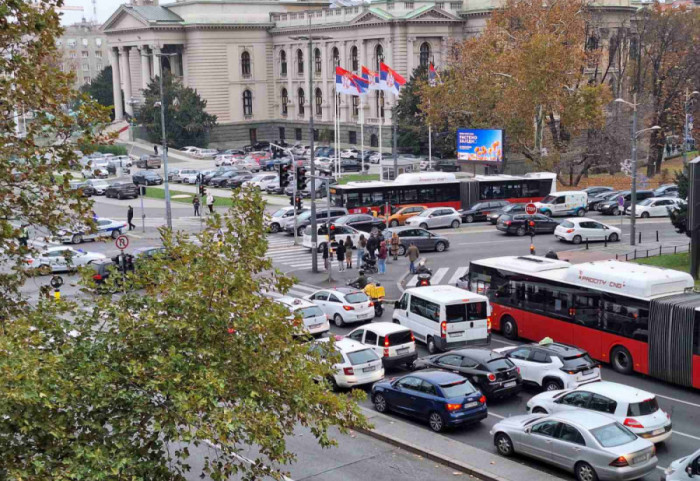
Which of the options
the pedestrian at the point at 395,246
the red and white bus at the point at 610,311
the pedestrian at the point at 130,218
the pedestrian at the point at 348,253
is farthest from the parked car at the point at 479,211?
the red and white bus at the point at 610,311

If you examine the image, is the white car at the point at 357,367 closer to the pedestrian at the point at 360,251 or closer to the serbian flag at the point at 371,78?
the pedestrian at the point at 360,251

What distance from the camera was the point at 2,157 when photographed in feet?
44.5

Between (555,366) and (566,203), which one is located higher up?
(566,203)

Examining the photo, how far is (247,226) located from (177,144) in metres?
93.6

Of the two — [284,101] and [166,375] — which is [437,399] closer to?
[166,375]

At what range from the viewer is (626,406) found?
1966cm

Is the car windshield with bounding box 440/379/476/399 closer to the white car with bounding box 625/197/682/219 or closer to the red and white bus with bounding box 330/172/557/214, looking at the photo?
the red and white bus with bounding box 330/172/557/214

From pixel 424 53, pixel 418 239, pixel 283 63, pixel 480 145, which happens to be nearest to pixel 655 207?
pixel 480 145

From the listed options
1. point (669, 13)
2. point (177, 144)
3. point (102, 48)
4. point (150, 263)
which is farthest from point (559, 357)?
point (102, 48)

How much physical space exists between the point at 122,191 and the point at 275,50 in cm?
5159

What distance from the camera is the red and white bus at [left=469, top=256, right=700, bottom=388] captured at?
79.9 feet

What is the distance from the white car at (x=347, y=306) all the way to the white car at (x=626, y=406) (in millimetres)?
12096

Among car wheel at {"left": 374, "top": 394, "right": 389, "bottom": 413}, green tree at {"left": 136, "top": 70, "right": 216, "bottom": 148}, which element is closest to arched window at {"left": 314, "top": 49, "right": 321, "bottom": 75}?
green tree at {"left": 136, "top": 70, "right": 216, "bottom": 148}

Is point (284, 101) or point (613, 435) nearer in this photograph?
point (613, 435)
